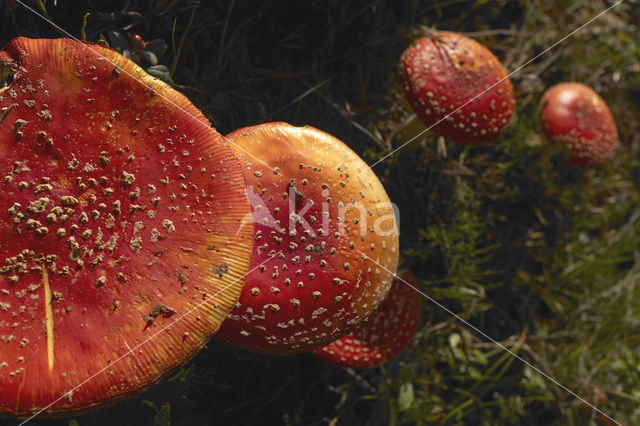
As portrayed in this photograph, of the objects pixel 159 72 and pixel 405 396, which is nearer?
pixel 159 72

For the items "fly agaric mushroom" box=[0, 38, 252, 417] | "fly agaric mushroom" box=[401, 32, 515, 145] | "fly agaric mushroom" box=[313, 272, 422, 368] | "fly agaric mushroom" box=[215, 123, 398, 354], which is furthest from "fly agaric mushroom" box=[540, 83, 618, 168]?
"fly agaric mushroom" box=[0, 38, 252, 417]

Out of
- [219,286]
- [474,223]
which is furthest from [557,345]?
[219,286]

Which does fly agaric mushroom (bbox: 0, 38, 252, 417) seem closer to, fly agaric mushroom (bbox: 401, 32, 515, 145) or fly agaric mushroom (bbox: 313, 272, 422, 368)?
fly agaric mushroom (bbox: 313, 272, 422, 368)

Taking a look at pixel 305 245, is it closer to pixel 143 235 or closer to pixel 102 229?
pixel 143 235

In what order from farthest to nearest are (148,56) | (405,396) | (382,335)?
(405,396) → (382,335) → (148,56)

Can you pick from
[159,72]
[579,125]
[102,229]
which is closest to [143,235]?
[102,229]

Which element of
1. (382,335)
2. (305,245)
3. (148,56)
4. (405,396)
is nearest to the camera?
(305,245)

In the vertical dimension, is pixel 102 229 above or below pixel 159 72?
below
